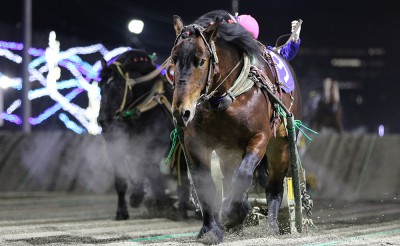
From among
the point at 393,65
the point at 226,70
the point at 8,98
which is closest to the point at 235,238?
the point at 226,70

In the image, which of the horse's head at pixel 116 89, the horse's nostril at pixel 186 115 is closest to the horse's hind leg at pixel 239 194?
the horse's nostril at pixel 186 115

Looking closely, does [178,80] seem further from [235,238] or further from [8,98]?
[8,98]

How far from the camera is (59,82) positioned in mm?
33438

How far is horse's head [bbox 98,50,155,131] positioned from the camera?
34.7 feet

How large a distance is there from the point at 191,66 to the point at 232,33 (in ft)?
2.66

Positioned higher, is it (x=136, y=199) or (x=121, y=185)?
(x=121, y=185)

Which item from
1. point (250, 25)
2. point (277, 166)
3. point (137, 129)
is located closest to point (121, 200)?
point (137, 129)

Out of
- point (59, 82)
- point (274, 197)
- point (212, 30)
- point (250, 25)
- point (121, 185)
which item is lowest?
point (274, 197)

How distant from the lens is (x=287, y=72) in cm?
821

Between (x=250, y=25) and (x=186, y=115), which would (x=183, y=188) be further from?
(x=186, y=115)

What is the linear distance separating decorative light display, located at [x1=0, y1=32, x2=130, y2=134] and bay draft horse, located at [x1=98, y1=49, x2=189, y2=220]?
20606mm

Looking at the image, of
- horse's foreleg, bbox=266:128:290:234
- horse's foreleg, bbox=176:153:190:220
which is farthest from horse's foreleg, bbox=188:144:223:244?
horse's foreleg, bbox=176:153:190:220

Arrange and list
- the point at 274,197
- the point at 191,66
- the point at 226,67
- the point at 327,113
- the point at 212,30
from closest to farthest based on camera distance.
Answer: the point at 191,66
the point at 212,30
the point at 226,67
the point at 274,197
the point at 327,113

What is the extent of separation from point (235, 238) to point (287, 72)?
2040mm
